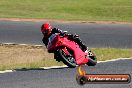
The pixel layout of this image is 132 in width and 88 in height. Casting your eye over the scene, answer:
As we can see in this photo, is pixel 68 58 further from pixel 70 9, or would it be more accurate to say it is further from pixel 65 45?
pixel 70 9

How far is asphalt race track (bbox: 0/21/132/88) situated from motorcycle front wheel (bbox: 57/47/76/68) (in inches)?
5.6

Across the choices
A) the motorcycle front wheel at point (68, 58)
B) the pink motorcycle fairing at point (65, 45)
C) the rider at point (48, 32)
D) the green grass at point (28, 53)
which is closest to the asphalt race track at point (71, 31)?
the motorcycle front wheel at point (68, 58)

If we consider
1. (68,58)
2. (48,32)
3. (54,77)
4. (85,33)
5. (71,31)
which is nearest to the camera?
(54,77)

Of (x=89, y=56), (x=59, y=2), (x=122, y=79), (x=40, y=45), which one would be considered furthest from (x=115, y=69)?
(x=59, y=2)

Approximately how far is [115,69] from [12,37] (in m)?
12.4

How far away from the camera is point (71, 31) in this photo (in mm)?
27500

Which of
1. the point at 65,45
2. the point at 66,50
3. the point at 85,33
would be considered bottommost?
the point at 85,33

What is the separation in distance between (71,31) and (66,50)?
46.6ft

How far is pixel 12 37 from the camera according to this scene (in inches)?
988

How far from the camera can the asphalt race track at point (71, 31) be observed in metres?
11.6

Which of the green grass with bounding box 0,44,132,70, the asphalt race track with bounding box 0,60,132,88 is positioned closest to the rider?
the asphalt race track with bounding box 0,60,132,88

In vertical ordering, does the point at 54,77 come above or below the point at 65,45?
below

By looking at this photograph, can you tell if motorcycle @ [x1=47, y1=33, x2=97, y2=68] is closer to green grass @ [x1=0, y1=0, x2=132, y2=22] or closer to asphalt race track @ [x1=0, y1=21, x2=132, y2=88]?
asphalt race track @ [x1=0, y1=21, x2=132, y2=88]

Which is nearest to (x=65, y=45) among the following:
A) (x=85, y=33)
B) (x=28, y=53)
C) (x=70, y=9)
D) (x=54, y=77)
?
(x=54, y=77)
